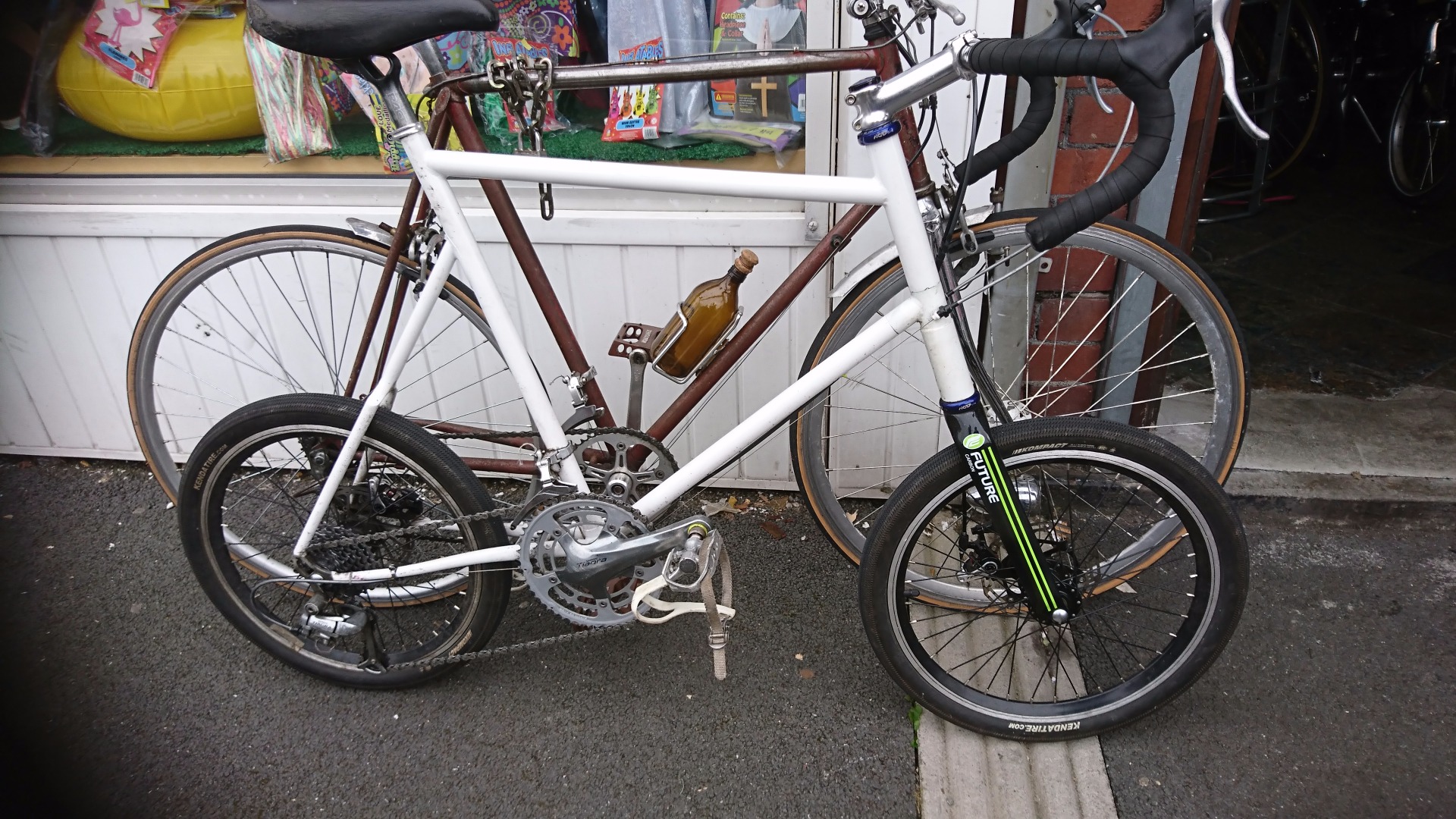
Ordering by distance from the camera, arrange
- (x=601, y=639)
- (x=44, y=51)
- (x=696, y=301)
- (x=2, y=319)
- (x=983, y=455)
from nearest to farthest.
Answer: (x=983, y=455), (x=696, y=301), (x=601, y=639), (x=44, y=51), (x=2, y=319)

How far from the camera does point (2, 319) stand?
293cm

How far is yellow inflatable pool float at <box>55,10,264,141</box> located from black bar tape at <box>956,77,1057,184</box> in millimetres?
2231

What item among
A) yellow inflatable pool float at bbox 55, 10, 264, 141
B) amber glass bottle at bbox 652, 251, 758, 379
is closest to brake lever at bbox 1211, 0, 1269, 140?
amber glass bottle at bbox 652, 251, 758, 379

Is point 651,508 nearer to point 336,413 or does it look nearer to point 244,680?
point 336,413

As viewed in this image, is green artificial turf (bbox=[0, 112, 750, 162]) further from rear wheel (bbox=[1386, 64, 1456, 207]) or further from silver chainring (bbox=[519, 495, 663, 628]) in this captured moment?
rear wheel (bbox=[1386, 64, 1456, 207])

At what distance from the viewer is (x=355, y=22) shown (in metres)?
1.64

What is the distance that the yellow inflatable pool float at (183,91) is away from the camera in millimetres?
2670

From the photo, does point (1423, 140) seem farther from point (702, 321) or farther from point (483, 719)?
point (483, 719)

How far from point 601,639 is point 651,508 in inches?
22.9

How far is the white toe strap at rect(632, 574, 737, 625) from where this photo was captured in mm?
1981

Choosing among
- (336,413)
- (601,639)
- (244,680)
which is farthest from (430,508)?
(244,680)

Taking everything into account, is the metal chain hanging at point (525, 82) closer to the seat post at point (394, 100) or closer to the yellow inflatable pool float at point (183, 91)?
the seat post at point (394, 100)

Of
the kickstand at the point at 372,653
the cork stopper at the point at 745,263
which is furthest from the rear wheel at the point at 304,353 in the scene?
the cork stopper at the point at 745,263

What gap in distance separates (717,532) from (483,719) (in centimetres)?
77
